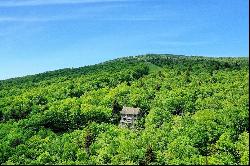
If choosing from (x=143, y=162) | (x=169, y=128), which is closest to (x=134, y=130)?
(x=169, y=128)

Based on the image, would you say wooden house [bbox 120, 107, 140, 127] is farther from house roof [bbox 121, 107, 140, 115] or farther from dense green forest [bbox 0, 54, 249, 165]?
dense green forest [bbox 0, 54, 249, 165]

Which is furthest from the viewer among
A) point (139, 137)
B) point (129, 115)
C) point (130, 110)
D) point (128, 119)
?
point (130, 110)

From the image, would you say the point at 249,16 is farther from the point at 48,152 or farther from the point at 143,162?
the point at 48,152

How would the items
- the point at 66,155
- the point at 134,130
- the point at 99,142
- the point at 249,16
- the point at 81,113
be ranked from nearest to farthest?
the point at 249,16 < the point at 66,155 < the point at 99,142 < the point at 134,130 < the point at 81,113

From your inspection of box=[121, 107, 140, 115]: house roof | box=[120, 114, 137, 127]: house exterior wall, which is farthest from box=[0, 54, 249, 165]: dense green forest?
box=[121, 107, 140, 115]: house roof

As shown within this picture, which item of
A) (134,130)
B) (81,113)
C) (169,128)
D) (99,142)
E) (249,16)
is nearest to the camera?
(249,16)

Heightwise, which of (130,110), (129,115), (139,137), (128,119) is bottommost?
(139,137)

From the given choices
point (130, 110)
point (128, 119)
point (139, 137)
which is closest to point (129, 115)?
point (128, 119)

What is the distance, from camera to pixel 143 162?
128000 mm

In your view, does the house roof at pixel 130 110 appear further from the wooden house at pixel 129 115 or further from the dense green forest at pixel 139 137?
the dense green forest at pixel 139 137

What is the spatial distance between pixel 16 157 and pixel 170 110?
7523cm

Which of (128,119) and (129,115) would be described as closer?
(128,119)

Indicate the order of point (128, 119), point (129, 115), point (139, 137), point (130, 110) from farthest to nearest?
point (130, 110) < point (129, 115) < point (128, 119) < point (139, 137)

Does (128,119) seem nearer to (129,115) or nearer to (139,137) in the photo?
(129,115)
